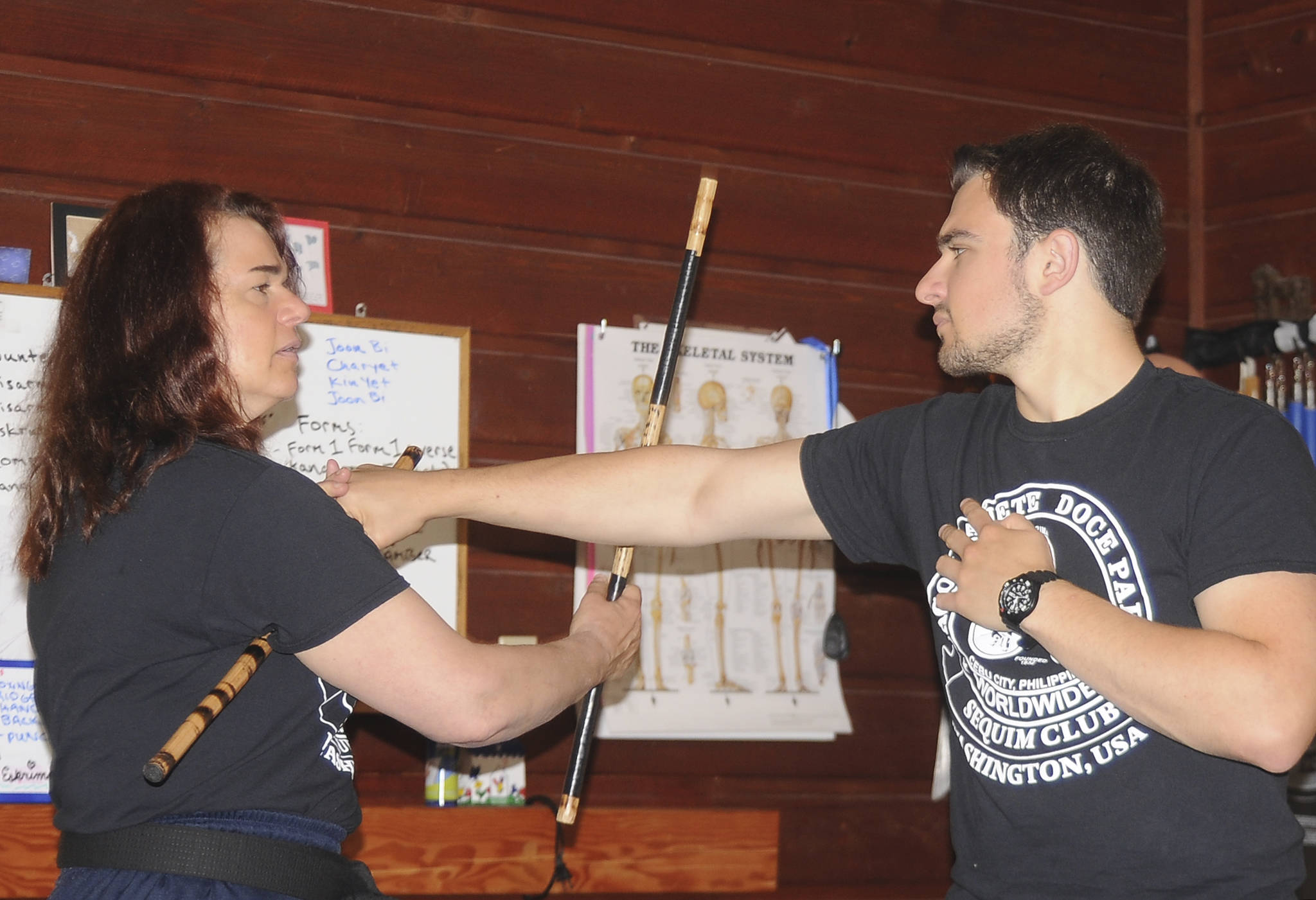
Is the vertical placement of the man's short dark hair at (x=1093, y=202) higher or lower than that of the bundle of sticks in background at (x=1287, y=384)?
higher

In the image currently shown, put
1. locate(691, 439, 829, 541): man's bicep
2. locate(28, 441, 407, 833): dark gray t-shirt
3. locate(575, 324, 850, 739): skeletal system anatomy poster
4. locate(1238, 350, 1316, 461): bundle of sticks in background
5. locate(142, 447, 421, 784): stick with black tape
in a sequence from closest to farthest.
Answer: locate(142, 447, 421, 784): stick with black tape, locate(28, 441, 407, 833): dark gray t-shirt, locate(691, 439, 829, 541): man's bicep, locate(575, 324, 850, 739): skeletal system anatomy poster, locate(1238, 350, 1316, 461): bundle of sticks in background

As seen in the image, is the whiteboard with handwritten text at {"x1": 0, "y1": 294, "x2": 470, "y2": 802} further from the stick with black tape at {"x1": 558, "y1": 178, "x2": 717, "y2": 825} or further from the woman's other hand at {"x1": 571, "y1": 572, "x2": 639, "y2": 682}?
the woman's other hand at {"x1": 571, "y1": 572, "x2": 639, "y2": 682}

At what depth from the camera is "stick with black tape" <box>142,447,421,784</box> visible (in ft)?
4.49

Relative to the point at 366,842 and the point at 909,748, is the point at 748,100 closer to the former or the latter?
the point at 909,748

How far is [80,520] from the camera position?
5.12ft

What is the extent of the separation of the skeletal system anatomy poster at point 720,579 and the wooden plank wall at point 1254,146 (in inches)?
53.7

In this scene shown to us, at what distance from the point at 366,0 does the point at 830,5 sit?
1269mm

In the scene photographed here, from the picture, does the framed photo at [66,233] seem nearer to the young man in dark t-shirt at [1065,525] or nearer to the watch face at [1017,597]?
the young man in dark t-shirt at [1065,525]

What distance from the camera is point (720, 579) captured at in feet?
10.4

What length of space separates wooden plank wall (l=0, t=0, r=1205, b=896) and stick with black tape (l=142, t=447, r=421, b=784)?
1.46 meters

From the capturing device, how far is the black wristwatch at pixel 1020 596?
1685 millimetres

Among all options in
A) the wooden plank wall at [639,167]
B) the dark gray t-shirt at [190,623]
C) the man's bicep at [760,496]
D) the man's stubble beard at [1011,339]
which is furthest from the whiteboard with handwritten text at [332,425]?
the man's stubble beard at [1011,339]

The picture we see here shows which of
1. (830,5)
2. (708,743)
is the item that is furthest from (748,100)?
(708,743)

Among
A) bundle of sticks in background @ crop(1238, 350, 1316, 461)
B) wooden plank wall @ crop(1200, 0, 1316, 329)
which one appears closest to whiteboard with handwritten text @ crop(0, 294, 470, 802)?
bundle of sticks in background @ crop(1238, 350, 1316, 461)
